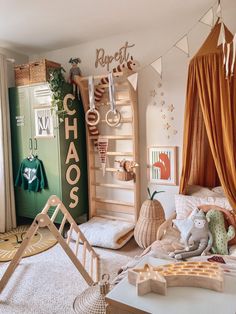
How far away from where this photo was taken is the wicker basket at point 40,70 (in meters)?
3.36

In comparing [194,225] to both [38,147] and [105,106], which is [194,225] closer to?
[105,106]

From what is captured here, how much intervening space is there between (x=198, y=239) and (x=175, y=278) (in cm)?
92

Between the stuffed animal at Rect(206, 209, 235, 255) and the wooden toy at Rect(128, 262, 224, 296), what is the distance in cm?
77

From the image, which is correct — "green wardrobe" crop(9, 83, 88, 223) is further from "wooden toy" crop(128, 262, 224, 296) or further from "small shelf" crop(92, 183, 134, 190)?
"wooden toy" crop(128, 262, 224, 296)

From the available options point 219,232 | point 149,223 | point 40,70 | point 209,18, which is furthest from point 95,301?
point 40,70

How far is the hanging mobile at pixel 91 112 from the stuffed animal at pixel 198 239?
5.84 feet

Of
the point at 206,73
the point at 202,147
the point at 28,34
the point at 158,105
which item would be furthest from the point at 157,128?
the point at 28,34

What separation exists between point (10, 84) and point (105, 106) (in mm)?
1460

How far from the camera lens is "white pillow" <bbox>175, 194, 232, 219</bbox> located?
2.47 meters

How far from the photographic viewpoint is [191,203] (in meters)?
2.59

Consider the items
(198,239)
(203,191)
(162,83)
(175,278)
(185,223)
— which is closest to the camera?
(175,278)

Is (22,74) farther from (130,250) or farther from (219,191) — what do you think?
(219,191)

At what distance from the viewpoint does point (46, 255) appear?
2953 mm

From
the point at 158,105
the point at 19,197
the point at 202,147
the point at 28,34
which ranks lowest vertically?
the point at 19,197
